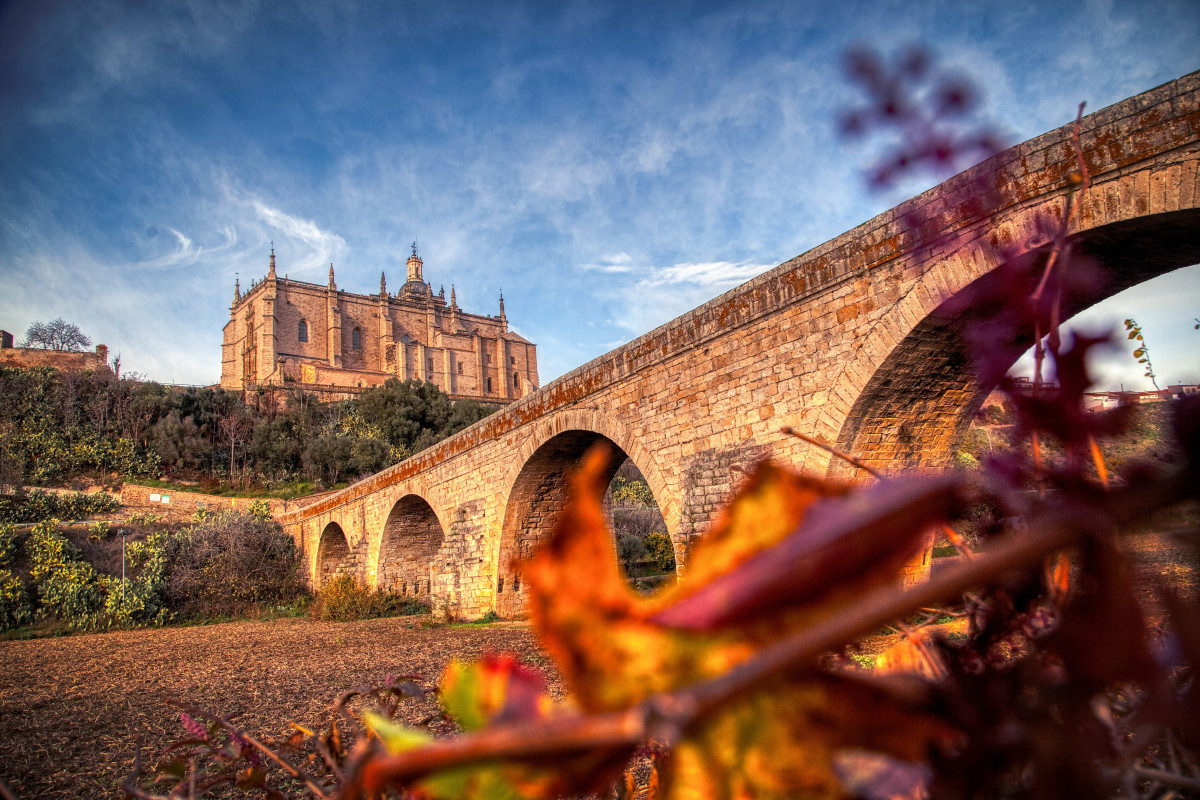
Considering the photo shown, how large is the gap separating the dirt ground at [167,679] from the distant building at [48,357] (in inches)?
992

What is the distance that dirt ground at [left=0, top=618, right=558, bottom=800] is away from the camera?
5234 millimetres

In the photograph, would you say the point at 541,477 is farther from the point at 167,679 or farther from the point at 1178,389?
the point at 1178,389

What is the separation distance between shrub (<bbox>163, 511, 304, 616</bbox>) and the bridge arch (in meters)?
10.2

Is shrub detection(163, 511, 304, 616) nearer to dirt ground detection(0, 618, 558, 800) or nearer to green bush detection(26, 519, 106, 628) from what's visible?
green bush detection(26, 519, 106, 628)

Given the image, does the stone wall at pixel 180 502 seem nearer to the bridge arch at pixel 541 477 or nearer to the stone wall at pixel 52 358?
the stone wall at pixel 52 358

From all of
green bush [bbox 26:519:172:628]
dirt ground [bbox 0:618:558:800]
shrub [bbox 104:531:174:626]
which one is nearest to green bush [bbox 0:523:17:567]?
green bush [bbox 26:519:172:628]

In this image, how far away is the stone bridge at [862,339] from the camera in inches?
155

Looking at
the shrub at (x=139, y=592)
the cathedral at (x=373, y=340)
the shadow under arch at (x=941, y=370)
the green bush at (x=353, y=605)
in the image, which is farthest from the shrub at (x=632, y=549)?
the cathedral at (x=373, y=340)

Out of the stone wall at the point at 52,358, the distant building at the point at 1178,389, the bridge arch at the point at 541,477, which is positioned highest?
the stone wall at the point at 52,358

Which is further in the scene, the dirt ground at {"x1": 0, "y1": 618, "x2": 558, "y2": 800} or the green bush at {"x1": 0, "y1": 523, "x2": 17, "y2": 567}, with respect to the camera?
the green bush at {"x1": 0, "y1": 523, "x2": 17, "y2": 567}

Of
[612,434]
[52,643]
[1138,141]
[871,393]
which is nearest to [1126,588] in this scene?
[1138,141]

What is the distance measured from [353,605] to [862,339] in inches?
566

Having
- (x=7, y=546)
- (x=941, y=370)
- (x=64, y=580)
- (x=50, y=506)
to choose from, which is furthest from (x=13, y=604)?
(x=941, y=370)

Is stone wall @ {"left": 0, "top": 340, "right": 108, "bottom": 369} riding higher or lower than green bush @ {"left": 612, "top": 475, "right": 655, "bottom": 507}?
higher
